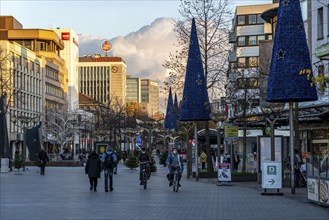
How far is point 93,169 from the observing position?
30844 millimetres

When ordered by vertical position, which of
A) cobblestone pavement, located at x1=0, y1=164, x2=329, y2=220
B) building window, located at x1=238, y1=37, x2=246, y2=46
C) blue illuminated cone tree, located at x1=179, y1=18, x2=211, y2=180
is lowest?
cobblestone pavement, located at x1=0, y1=164, x2=329, y2=220

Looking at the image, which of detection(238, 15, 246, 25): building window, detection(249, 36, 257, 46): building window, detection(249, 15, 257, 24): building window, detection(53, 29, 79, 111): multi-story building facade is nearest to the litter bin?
detection(249, 36, 257, 46): building window

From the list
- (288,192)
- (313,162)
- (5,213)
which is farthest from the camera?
(288,192)

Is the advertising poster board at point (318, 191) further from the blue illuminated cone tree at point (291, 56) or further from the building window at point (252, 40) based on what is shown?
the building window at point (252, 40)

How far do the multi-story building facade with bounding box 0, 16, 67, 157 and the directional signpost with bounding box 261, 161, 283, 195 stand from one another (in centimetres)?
8166

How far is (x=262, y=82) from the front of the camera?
47594 millimetres

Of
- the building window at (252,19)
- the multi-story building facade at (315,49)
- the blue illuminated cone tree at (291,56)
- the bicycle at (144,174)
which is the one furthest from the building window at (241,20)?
the blue illuminated cone tree at (291,56)

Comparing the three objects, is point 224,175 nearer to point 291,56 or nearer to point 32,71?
point 291,56

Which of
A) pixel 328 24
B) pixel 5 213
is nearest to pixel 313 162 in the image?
pixel 5 213

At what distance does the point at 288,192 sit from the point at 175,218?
42.3ft

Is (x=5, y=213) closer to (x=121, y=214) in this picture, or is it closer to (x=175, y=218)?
(x=121, y=214)

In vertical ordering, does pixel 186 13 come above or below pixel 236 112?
above

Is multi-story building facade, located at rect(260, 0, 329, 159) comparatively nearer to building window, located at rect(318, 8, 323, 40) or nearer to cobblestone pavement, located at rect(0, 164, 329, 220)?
building window, located at rect(318, 8, 323, 40)

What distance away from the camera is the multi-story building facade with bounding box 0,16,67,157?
114 metres
